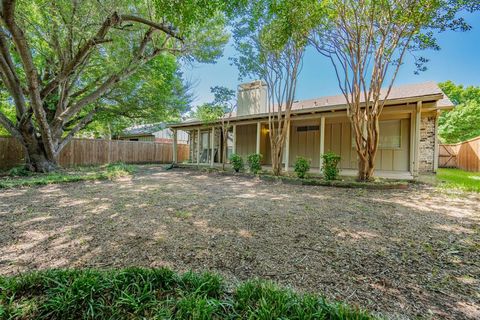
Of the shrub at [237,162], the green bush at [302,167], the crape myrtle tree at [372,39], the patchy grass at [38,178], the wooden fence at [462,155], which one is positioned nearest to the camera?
the crape myrtle tree at [372,39]

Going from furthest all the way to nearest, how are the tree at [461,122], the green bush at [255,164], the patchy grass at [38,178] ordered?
the tree at [461,122] → the green bush at [255,164] → the patchy grass at [38,178]

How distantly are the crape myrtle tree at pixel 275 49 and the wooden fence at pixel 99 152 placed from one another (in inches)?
417

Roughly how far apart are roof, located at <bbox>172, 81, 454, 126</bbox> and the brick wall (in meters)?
0.82

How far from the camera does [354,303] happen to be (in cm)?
179

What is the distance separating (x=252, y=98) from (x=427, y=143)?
8073mm

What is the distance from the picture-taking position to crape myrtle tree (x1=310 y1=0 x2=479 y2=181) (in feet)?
18.5

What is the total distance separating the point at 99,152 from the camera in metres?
14.7

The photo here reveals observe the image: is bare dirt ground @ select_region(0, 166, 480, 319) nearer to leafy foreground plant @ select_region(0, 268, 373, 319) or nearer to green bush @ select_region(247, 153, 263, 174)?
leafy foreground plant @ select_region(0, 268, 373, 319)

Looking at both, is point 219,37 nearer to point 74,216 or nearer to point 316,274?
point 74,216

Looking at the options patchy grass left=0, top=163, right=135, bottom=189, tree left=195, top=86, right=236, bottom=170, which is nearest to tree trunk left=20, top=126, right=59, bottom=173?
patchy grass left=0, top=163, right=135, bottom=189

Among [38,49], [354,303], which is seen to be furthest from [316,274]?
[38,49]

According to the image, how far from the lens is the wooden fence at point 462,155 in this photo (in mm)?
11805

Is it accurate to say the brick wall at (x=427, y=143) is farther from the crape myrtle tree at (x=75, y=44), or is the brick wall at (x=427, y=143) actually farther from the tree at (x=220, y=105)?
the crape myrtle tree at (x=75, y=44)

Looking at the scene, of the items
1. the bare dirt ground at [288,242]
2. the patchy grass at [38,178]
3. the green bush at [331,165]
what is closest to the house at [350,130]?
the green bush at [331,165]
